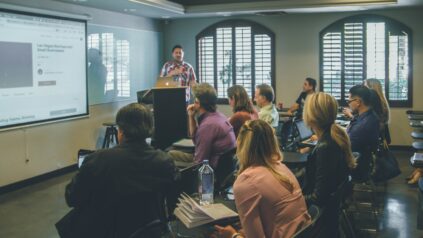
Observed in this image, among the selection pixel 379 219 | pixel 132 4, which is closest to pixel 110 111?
pixel 132 4

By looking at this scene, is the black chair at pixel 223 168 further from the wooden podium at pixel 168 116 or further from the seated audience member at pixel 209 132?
the wooden podium at pixel 168 116

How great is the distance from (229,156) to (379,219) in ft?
5.99

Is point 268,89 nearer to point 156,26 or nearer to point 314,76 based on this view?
point 314,76

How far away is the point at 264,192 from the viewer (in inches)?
82.7

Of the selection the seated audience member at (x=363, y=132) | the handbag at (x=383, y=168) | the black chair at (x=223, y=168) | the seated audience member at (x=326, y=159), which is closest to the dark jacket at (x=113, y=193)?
the seated audience member at (x=326, y=159)

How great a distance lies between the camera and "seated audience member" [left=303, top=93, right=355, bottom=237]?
2867 millimetres

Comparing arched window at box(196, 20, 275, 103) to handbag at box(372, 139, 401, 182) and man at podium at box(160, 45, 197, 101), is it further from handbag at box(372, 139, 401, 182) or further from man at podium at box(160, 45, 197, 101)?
handbag at box(372, 139, 401, 182)

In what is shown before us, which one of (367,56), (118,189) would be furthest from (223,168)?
(367,56)

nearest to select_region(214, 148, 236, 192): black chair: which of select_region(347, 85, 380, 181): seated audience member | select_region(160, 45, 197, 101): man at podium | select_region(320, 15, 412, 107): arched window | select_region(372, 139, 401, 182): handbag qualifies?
select_region(347, 85, 380, 181): seated audience member

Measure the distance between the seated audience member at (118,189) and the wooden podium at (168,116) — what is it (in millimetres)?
2703

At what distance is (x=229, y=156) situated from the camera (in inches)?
148

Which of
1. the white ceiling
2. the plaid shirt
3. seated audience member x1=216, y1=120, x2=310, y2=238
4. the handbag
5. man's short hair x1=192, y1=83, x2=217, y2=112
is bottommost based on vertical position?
the handbag

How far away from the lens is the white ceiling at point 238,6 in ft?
22.2

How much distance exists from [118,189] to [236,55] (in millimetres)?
6800
